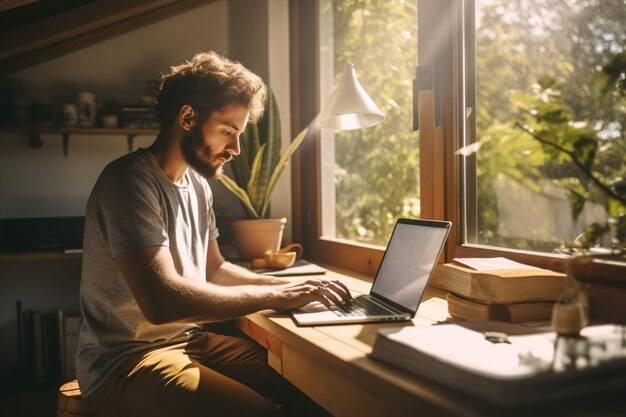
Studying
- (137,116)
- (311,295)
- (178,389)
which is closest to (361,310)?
(311,295)

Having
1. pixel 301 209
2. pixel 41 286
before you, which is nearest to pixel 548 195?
pixel 301 209

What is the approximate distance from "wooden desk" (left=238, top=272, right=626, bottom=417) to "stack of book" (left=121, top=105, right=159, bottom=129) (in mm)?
1944

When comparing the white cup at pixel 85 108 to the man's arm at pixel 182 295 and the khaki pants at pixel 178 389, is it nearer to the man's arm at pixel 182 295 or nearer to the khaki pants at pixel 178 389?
the khaki pants at pixel 178 389

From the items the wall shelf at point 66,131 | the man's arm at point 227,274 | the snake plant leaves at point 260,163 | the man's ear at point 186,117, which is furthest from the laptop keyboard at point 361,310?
the wall shelf at point 66,131

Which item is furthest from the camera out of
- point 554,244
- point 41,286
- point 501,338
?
point 41,286

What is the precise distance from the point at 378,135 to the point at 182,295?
7.65ft

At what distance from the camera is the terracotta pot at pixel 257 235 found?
8.96 ft

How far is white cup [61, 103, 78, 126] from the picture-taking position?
329cm

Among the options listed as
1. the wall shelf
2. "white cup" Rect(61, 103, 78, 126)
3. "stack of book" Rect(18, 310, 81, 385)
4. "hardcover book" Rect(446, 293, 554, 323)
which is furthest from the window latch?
"stack of book" Rect(18, 310, 81, 385)

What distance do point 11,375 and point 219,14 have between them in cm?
255

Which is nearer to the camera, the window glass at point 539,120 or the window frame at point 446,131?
the window glass at point 539,120

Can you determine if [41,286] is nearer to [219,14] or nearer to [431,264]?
[219,14]

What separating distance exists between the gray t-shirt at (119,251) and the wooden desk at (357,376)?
1.13ft

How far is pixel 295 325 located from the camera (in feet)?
4.81
